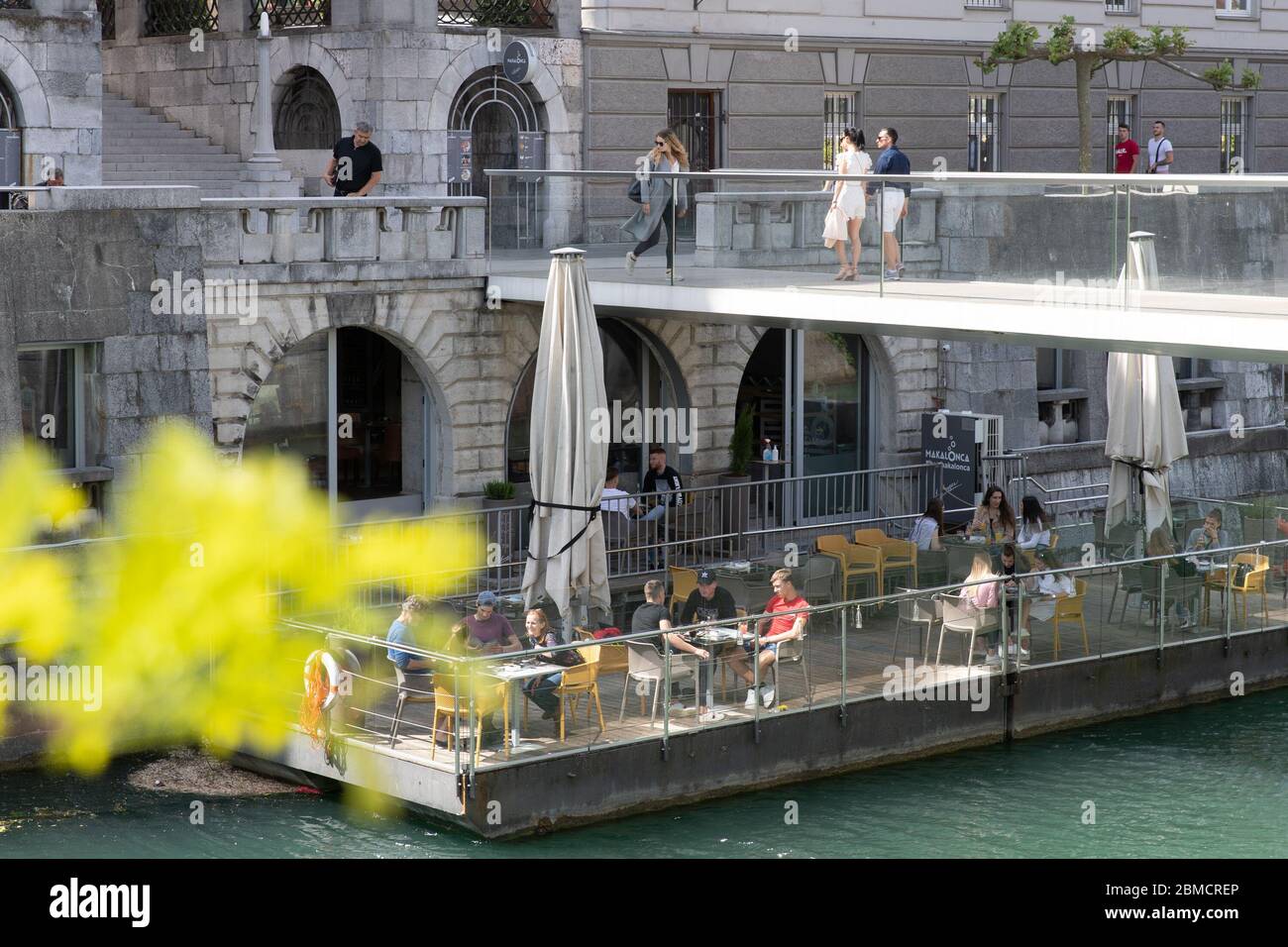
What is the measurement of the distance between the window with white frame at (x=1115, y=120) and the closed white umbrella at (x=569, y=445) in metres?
17.7

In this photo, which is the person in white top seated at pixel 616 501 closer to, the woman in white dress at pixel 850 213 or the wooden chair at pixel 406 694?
the woman in white dress at pixel 850 213

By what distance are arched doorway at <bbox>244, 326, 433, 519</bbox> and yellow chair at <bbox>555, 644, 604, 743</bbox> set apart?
7621 mm

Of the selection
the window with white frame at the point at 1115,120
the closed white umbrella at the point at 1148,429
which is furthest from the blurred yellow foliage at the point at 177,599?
the window with white frame at the point at 1115,120

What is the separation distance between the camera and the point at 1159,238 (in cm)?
1875

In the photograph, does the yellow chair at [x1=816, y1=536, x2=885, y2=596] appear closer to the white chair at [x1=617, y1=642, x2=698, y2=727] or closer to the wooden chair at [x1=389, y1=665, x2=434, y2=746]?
the white chair at [x1=617, y1=642, x2=698, y2=727]

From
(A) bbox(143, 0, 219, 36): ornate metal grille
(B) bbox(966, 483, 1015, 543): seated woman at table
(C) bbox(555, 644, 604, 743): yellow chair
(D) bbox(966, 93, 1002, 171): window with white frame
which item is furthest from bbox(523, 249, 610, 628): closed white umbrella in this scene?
(D) bbox(966, 93, 1002, 171): window with white frame

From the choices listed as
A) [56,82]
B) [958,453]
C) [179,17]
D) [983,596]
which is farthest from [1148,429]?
[179,17]

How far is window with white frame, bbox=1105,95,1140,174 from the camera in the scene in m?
36.3

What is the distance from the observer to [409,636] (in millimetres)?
18594

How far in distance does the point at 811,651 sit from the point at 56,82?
13.0 meters

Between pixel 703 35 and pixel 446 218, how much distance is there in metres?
7.38

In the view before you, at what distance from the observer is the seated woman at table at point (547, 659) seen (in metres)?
17.7

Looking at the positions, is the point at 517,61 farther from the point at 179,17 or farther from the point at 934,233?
the point at 934,233
